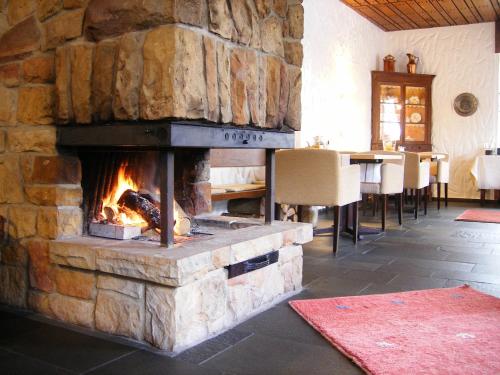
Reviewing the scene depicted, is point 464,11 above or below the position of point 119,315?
above

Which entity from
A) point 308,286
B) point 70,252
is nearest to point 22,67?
point 70,252

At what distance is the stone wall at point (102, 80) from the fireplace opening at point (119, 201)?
3.6 inches

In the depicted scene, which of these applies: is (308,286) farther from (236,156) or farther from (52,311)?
(236,156)

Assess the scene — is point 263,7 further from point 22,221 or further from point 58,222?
point 22,221

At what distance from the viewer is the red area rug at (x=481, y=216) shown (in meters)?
6.44

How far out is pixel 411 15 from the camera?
27.4 feet

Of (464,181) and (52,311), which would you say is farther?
(464,181)

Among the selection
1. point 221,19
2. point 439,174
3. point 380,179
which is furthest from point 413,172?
point 221,19

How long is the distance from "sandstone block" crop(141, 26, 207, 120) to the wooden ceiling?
6073mm

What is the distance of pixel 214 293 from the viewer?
227 centimetres

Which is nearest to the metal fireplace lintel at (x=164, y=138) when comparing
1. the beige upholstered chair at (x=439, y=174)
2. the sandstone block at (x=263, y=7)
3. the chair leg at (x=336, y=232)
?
the sandstone block at (x=263, y=7)

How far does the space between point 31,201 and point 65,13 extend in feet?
3.05

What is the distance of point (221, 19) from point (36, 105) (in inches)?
40.0

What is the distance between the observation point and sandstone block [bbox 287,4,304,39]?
291 centimetres
